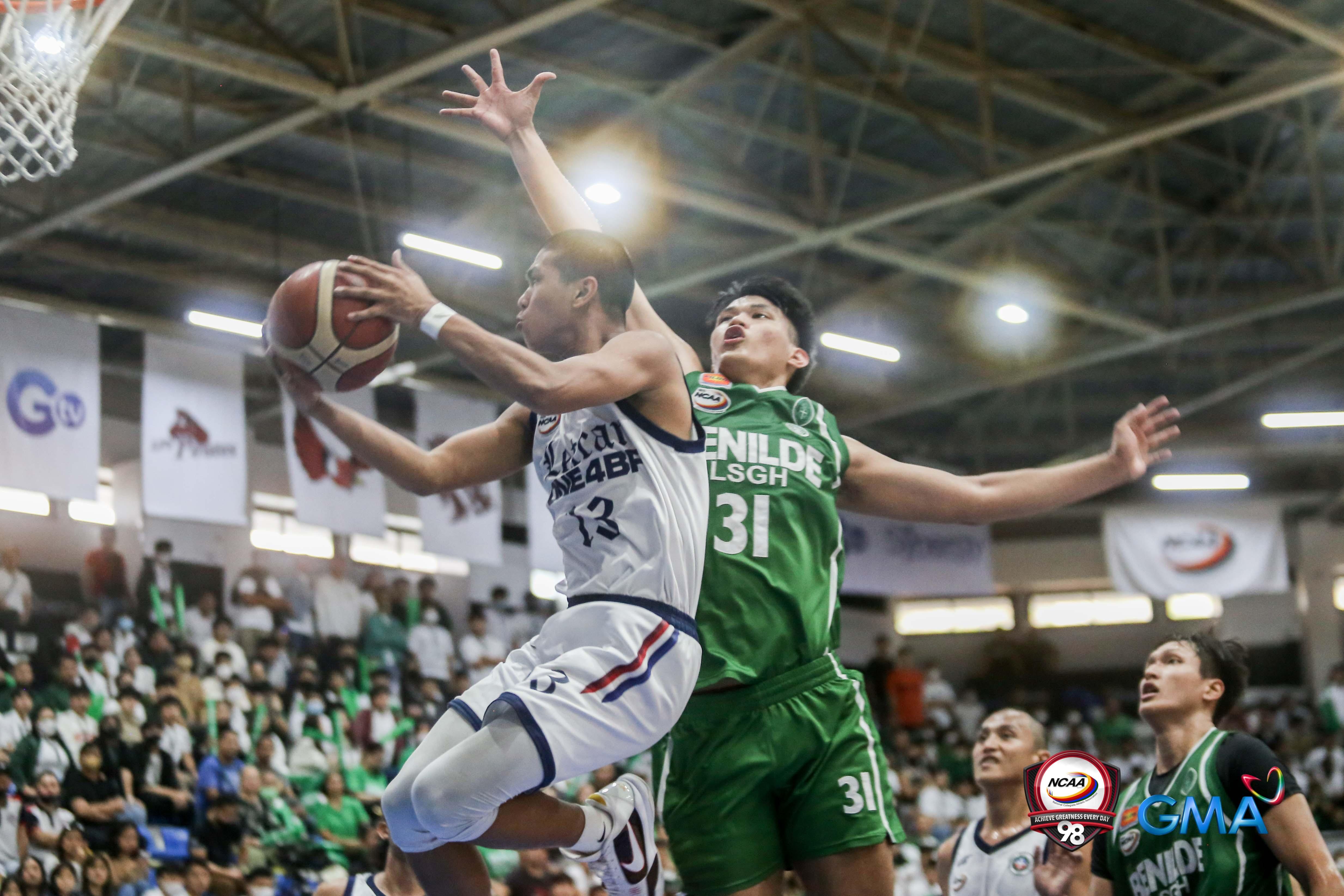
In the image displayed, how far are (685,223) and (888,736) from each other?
954 centimetres

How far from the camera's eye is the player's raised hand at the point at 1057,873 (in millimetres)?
5004

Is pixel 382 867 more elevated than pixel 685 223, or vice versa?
pixel 685 223

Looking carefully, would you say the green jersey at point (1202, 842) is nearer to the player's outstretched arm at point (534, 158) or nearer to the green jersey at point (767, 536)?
the green jersey at point (767, 536)

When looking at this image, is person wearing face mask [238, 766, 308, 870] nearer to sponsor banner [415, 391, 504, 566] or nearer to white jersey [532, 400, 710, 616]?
sponsor banner [415, 391, 504, 566]

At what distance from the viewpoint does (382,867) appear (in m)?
9.80

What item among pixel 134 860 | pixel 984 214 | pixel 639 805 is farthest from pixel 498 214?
pixel 639 805

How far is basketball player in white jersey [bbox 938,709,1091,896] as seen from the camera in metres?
6.36

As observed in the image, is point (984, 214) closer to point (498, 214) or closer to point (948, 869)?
point (498, 214)

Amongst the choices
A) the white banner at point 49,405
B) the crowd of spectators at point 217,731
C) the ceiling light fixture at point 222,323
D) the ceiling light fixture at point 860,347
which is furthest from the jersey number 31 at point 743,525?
the ceiling light fixture at point 860,347

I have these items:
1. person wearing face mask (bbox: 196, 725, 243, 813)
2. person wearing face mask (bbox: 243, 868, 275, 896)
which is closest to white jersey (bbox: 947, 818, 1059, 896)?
person wearing face mask (bbox: 243, 868, 275, 896)

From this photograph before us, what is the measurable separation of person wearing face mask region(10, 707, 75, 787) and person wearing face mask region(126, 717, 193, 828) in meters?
0.55

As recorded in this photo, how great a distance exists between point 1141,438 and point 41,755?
10.3 metres

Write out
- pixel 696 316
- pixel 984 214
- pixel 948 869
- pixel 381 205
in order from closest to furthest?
pixel 948 869, pixel 381 205, pixel 984 214, pixel 696 316

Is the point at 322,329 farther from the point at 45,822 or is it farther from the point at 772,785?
the point at 45,822
